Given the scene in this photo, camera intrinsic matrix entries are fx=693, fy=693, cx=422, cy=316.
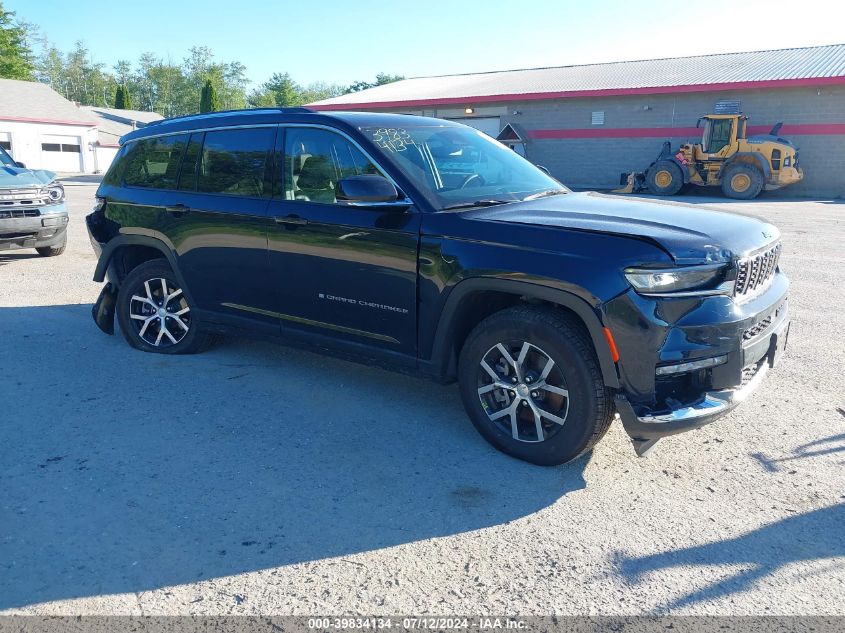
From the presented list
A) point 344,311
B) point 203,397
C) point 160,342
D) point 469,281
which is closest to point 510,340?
point 469,281

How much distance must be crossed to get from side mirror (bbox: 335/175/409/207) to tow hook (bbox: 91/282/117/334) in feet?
10.2

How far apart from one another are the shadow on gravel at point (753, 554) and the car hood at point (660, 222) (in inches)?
50.5

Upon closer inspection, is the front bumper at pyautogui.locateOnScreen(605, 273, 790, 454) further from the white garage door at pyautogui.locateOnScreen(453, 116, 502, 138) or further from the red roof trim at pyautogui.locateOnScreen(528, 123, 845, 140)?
the white garage door at pyautogui.locateOnScreen(453, 116, 502, 138)

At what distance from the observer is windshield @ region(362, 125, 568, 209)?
13.8ft

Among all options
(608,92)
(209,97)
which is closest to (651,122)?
(608,92)

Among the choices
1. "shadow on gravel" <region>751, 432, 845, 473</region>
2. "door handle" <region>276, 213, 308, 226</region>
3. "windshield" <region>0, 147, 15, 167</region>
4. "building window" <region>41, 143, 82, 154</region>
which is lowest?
"shadow on gravel" <region>751, 432, 845, 473</region>

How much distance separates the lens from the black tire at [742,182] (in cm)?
2195

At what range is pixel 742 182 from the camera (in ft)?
72.7

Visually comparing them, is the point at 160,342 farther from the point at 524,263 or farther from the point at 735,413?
the point at 735,413

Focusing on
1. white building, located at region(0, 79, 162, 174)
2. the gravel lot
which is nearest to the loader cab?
the gravel lot

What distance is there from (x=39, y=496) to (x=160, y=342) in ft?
7.79

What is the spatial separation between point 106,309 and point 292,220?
253 cm

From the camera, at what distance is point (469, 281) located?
375 centimetres

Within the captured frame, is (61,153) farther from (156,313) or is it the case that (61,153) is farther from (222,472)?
(222,472)
